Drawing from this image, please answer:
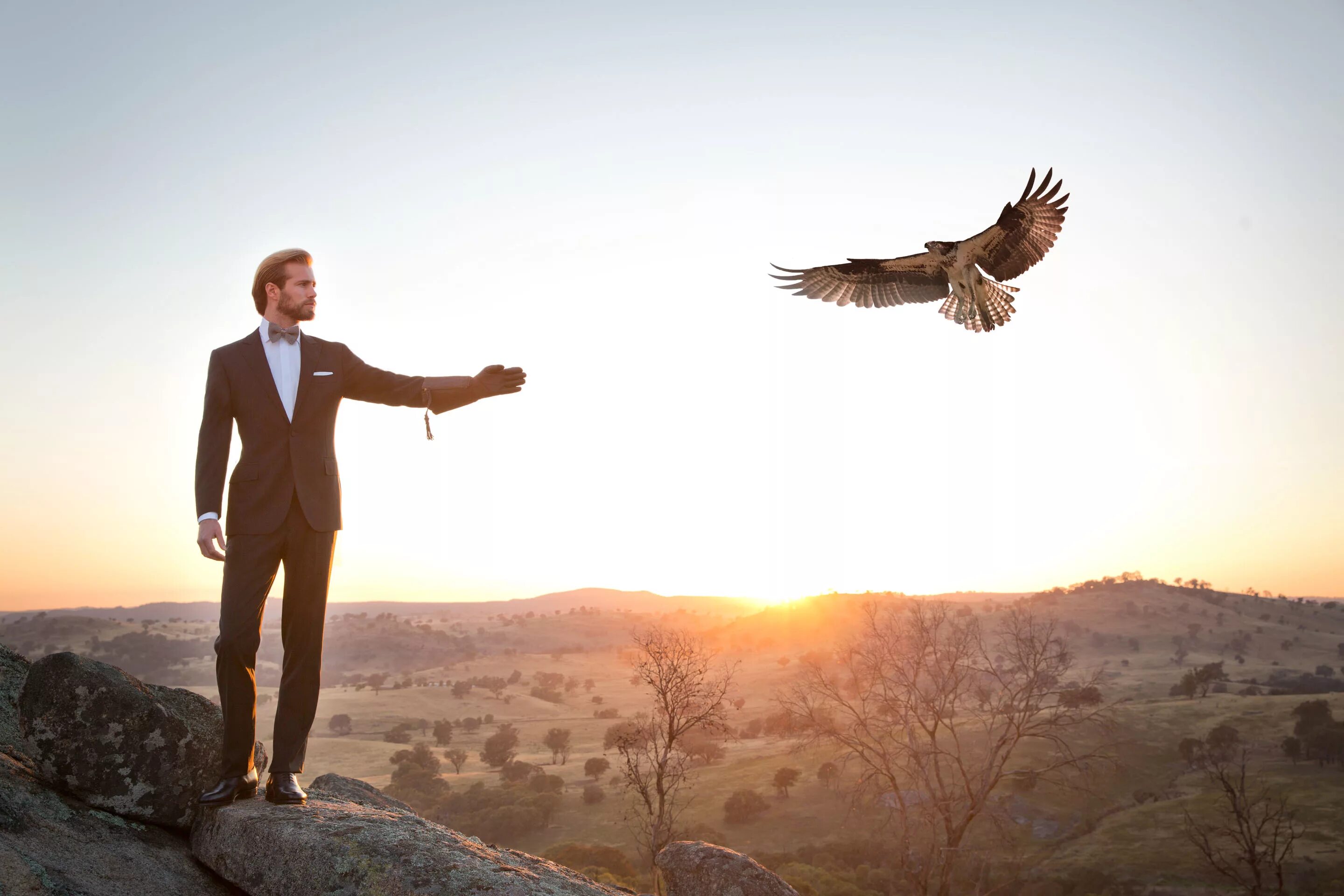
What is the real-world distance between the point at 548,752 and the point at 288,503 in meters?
54.0

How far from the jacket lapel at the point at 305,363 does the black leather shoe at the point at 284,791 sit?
1.87 meters

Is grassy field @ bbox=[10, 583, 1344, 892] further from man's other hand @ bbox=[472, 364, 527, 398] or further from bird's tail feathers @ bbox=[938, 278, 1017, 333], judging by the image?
man's other hand @ bbox=[472, 364, 527, 398]

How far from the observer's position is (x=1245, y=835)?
1009 inches

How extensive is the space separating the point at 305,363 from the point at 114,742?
214 cm

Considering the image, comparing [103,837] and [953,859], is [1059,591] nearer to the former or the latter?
[953,859]

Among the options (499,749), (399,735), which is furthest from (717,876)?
(399,735)

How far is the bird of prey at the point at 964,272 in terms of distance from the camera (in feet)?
35.1

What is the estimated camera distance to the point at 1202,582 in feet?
366

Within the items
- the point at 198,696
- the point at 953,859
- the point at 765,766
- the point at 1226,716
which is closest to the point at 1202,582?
the point at 1226,716

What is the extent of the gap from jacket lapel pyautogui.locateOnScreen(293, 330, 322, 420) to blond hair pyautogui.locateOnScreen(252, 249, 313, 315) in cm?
26

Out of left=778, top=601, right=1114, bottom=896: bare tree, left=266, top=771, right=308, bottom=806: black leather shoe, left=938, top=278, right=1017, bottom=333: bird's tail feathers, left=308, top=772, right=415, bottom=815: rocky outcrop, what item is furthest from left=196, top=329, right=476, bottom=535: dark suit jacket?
left=778, top=601, right=1114, bottom=896: bare tree

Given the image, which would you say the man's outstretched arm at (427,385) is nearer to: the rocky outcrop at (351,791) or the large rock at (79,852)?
the large rock at (79,852)

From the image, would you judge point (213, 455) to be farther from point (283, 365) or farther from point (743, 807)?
point (743, 807)

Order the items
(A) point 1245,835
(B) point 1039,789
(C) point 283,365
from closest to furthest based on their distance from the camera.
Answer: (C) point 283,365 < (A) point 1245,835 < (B) point 1039,789
